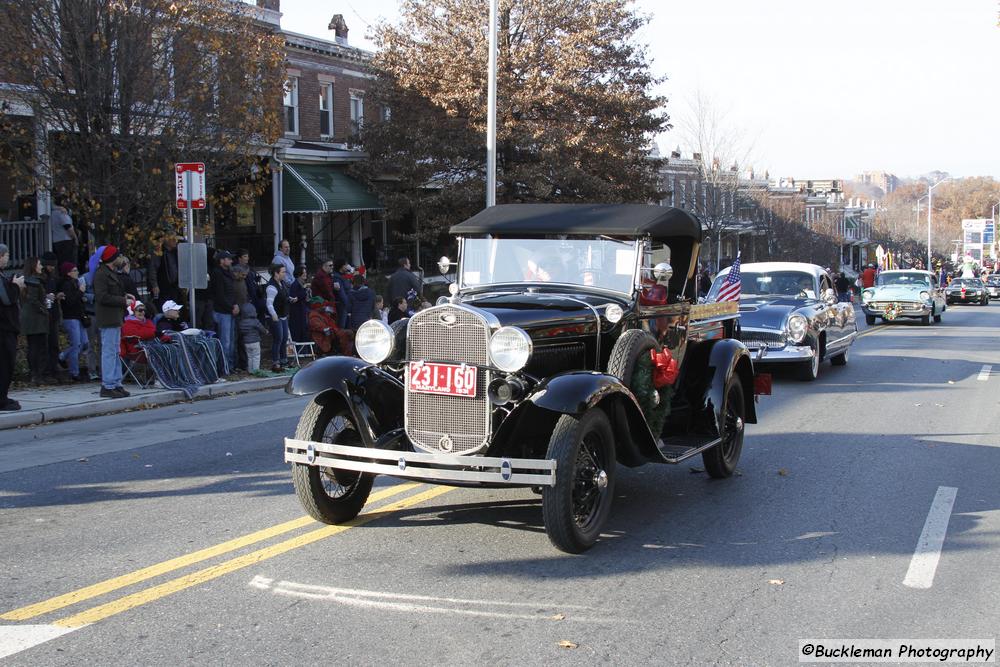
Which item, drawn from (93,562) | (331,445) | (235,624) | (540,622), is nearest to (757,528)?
(540,622)

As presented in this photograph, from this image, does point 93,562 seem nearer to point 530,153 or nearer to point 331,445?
point 331,445

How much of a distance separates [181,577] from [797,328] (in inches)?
431

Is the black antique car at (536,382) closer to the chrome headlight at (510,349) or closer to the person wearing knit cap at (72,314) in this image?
the chrome headlight at (510,349)

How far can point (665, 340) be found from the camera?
758 centimetres

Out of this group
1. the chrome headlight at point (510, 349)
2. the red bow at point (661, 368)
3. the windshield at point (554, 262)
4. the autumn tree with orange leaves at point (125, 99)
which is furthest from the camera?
Result: the autumn tree with orange leaves at point (125, 99)

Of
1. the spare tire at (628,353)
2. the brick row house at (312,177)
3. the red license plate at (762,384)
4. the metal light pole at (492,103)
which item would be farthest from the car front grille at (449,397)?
the brick row house at (312,177)

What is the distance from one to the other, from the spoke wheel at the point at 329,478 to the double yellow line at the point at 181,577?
4.5 inches

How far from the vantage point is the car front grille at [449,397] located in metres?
6.00

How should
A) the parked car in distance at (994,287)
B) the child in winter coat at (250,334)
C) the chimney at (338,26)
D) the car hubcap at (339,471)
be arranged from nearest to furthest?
the car hubcap at (339,471) < the child in winter coat at (250,334) < the chimney at (338,26) < the parked car in distance at (994,287)

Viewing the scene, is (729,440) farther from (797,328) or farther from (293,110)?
(293,110)

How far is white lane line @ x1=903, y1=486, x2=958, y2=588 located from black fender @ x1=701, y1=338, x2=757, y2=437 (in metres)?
1.63

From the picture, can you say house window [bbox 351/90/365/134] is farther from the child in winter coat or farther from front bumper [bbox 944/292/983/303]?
front bumper [bbox 944/292/983/303]

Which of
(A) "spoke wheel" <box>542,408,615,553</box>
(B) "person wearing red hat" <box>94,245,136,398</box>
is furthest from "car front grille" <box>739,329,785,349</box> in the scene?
(A) "spoke wheel" <box>542,408,615,553</box>

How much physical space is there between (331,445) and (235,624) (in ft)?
4.69
